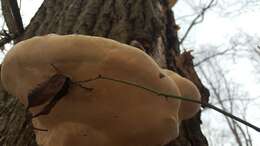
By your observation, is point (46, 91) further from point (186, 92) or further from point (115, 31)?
point (115, 31)

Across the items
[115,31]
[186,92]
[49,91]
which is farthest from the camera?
[115,31]

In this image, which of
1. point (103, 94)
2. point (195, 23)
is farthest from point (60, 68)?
point (195, 23)

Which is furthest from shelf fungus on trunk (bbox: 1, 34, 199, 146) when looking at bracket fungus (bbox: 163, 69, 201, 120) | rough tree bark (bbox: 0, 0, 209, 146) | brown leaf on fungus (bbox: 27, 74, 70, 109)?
rough tree bark (bbox: 0, 0, 209, 146)

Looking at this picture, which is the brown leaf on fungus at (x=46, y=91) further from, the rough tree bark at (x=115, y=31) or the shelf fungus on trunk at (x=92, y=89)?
the rough tree bark at (x=115, y=31)

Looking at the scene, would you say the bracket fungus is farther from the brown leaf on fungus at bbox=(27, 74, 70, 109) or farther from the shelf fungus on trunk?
the brown leaf on fungus at bbox=(27, 74, 70, 109)

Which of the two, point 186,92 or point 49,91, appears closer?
point 49,91

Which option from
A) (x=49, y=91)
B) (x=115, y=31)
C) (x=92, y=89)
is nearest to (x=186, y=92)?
(x=92, y=89)
